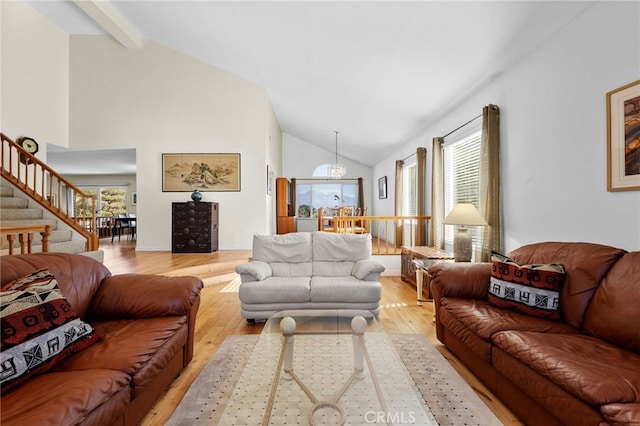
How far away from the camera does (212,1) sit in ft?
14.3

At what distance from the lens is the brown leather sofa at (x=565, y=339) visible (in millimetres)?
1211

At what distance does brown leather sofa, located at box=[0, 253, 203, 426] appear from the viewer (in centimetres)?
107

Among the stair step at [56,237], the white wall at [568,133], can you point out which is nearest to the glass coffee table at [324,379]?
the white wall at [568,133]

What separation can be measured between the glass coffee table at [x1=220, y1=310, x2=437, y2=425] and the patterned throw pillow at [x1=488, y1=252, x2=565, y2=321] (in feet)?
3.20

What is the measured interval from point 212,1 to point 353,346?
4.96 m

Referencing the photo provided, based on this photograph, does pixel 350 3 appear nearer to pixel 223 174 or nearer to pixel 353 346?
pixel 353 346

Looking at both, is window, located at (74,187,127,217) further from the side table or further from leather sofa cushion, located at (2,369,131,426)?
leather sofa cushion, located at (2,369,131,426)

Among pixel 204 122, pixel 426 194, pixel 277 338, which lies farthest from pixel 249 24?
pixel 277 338

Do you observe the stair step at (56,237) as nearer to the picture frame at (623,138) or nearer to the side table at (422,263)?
the side table at (422,263)

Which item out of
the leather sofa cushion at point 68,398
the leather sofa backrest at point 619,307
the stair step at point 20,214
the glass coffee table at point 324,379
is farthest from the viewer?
the stair step at point 20,214

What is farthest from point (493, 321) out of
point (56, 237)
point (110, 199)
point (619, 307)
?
point (110, 199)

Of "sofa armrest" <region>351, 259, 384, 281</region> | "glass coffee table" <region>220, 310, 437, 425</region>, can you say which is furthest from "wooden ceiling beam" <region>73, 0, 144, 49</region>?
"glass coffee table" <region>220, 310, 437, 425</region>

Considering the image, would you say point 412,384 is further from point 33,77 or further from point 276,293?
point 33,77

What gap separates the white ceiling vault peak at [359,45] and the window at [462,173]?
562 millimetres
